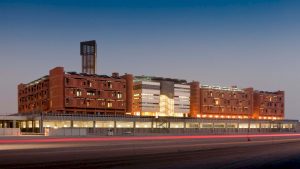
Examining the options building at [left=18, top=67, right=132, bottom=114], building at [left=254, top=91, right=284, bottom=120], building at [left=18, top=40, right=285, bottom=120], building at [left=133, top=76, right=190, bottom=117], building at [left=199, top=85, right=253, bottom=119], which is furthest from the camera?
building at [left=254, top=91, right=284, bottom=120]

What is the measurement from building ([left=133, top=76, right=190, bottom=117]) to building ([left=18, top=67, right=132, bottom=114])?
16.5 feet

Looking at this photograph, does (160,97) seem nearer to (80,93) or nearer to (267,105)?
(80,93)

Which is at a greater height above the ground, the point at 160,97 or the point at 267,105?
the point at 160,97

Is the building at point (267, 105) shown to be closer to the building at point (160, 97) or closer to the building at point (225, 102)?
the building at point (225, 102)

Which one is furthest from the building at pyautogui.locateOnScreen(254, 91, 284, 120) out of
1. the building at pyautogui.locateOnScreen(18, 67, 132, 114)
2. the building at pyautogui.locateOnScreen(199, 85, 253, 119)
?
the building at pyautogui.locateOnScreen(18, 67, 132, 114)

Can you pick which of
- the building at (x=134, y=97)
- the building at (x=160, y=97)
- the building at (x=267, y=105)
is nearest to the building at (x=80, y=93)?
the building at (x=134, y=97)

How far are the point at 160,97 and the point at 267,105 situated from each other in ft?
225

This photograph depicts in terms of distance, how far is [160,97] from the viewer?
156 meters

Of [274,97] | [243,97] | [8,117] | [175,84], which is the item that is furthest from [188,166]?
[274,97]

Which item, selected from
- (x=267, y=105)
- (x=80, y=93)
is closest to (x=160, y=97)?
(x=80, y=93)

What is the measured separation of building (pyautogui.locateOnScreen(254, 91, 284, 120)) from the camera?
191m

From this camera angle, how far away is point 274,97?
19762 cm

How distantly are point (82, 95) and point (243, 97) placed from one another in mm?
86273

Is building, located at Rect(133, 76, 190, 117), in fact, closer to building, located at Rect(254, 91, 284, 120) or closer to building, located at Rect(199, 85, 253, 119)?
building, located at Rect(199, 85, 253, 119)
